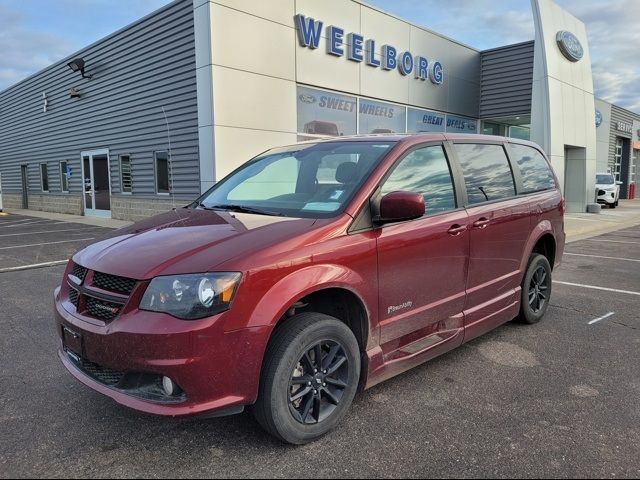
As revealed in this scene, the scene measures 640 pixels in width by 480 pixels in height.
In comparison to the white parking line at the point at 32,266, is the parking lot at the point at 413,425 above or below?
below

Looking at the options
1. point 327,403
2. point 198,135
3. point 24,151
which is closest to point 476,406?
point 327,403

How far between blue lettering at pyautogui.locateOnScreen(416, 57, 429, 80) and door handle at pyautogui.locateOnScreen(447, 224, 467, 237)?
46.8 ft

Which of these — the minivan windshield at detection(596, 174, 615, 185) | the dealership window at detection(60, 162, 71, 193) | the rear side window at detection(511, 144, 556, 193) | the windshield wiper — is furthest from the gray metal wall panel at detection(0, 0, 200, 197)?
the minivan windshield at detection(596, 174, 615, 185)

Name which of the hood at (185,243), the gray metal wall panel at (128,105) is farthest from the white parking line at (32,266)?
the hood at (185,243)

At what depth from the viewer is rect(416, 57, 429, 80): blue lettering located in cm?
1673

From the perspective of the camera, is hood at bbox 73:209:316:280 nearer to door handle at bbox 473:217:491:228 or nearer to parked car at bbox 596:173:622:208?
door handle at bbox 473:217:491:228

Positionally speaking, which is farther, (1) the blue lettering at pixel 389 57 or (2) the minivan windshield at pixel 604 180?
(2) the minivan windshield at pixel 604 180

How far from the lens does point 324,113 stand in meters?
14.0

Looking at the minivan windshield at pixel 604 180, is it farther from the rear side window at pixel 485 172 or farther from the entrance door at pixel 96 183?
the rear side window at pixel 485 172

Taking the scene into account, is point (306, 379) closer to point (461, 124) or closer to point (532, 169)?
point (532, 169)

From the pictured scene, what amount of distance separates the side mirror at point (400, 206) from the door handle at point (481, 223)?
3.37 feet

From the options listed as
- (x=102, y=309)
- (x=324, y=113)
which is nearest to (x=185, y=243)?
(x=102, y=309)

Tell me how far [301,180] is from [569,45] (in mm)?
16403

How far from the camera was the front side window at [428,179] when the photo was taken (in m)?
3.43
